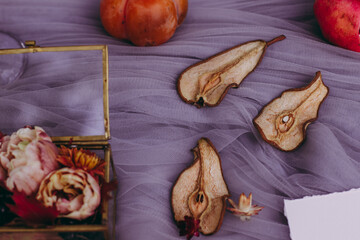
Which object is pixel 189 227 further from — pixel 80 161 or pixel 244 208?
pixel 80 161

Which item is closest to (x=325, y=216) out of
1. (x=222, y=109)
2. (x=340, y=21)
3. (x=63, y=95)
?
(x=222, y=109)

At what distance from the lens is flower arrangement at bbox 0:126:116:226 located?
1.46 ft

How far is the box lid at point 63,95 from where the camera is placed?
1.88ft

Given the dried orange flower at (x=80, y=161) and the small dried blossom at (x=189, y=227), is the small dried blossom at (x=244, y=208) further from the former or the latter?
the dried orange flower at (x=80, y=161)

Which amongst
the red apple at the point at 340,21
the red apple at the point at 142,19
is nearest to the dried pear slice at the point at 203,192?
the red apple at the point at 142,19

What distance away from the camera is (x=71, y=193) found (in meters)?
0.46

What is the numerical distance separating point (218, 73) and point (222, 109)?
Answer: 73 millimetres

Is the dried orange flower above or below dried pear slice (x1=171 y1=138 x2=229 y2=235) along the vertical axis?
above

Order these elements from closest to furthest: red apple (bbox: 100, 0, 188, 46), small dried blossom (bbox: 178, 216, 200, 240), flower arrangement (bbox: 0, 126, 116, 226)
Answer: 1. flower arrangement (bbox: 0, 126, 116, 226)
2. small dried blossom (bbox: 178, 216, 200, 240)
3. red apple (bbox: 100, 0, 188, 46)

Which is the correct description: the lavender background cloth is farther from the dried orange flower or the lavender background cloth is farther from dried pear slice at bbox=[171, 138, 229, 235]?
the dried orange flower

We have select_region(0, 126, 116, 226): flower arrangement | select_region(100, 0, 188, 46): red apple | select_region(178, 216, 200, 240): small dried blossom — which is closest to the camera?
select_region(0, 126, 116, 226): flower arrangement

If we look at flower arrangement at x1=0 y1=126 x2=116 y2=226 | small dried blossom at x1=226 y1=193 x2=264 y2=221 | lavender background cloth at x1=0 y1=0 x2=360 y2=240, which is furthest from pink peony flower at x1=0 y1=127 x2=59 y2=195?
small dried blossom at x1=226 y1=193 x2=264 y2=221

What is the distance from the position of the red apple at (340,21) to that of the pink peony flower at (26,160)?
1.91 feet

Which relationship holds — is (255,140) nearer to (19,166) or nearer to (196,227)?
(196,227)
